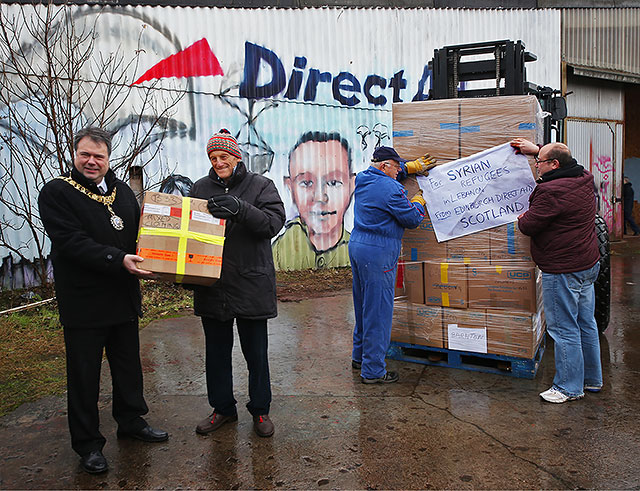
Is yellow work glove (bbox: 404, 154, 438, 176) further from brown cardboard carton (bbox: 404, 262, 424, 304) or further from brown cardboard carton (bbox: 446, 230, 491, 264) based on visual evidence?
brown cardboard carton (bbox: 404, 262, 424, 304)

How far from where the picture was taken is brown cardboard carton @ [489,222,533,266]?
451cm

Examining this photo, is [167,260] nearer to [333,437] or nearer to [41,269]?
[333,437]

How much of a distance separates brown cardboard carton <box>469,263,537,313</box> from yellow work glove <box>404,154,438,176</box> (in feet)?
3.01

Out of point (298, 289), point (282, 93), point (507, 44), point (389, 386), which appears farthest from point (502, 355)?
point (282, 93)

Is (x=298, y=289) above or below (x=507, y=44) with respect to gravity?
below

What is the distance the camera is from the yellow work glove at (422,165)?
15.6 feet

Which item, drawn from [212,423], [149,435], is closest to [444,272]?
[212,423]

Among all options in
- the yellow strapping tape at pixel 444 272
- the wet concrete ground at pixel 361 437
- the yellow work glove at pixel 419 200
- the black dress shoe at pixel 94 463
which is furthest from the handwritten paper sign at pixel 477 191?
the black dress shoe at pixel 94 463

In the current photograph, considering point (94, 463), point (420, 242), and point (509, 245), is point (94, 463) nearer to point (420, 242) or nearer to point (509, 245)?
point (420, 242)

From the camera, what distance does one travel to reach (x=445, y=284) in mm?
4805

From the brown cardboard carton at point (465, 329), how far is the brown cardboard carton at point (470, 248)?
1.47 ft

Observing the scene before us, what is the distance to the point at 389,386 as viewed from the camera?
4.55 metres

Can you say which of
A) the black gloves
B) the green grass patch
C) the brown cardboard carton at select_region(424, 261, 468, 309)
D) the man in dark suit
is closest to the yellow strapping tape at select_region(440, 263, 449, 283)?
the brown cardboard carton at select_region(424, 261, 468, 309)

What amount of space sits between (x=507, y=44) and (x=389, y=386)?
129 inches
